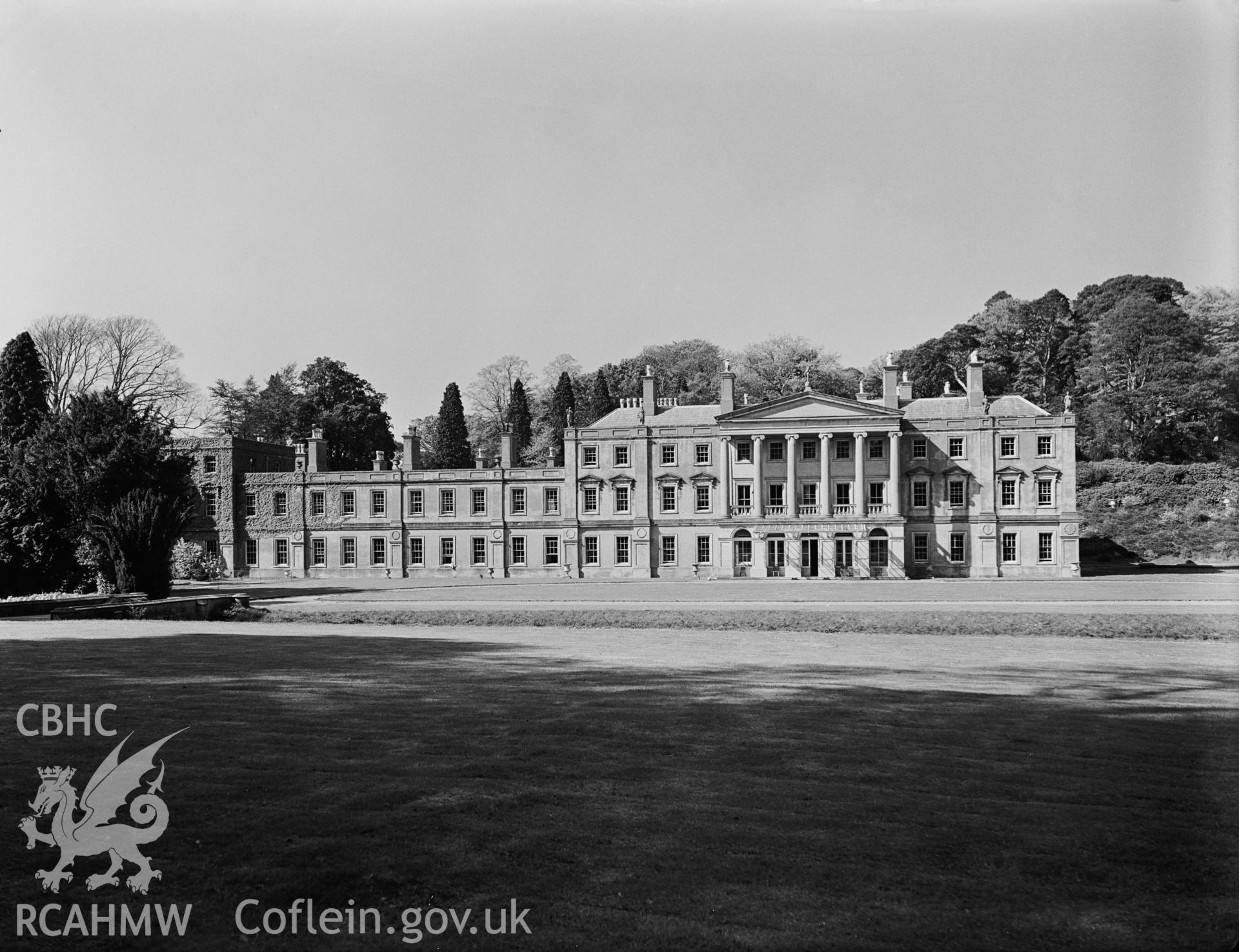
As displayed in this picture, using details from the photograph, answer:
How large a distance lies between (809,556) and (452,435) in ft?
105

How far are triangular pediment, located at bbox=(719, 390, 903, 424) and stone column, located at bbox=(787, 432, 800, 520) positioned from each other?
1.01 metres

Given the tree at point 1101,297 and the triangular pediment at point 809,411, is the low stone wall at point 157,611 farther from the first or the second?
the tree at point 1101,297

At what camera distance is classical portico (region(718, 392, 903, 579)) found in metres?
51.4

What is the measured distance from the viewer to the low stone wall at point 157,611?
24.2 metres

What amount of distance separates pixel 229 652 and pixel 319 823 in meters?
10.3

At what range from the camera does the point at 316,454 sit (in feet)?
192

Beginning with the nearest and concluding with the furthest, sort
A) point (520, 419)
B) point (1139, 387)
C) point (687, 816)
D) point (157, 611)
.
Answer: point (687, 816), point (157, 611), point (1139, 387), point (520, 419)

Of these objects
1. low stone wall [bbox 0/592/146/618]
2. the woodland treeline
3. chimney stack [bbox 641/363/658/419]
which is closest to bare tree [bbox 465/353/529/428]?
the woodland treeline

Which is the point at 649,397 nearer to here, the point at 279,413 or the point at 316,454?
the point at 316,454

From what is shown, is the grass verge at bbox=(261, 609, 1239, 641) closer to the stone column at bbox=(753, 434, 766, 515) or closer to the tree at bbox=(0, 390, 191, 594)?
the tree at bbox=(0, 390, 191, 594)

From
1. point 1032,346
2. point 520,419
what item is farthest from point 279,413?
point 1032,346

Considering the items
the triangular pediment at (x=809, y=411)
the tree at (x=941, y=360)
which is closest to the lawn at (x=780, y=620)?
the triangular pediment at (x=809, y=411)

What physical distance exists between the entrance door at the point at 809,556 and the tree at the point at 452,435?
29.8 metres

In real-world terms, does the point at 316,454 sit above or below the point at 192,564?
above
